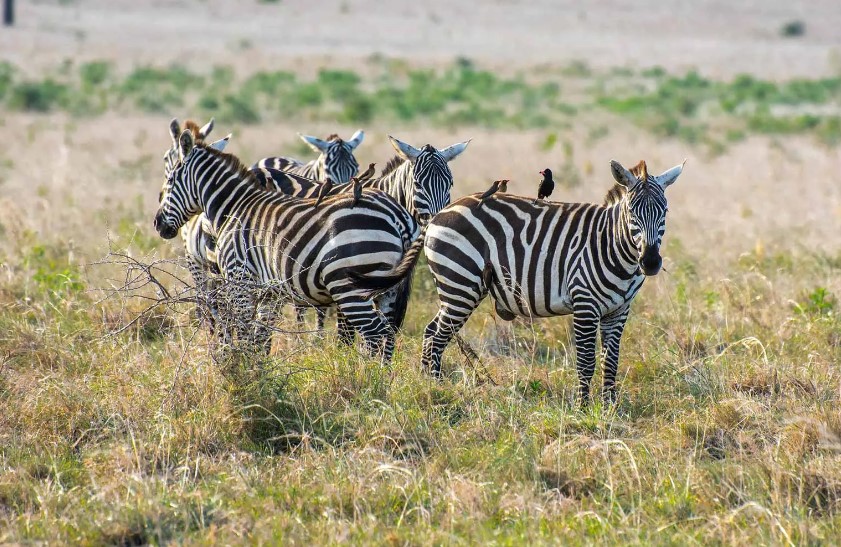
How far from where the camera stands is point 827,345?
27.6ft

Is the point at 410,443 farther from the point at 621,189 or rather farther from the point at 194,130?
the point at 194,130

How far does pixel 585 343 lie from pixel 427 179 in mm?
2550

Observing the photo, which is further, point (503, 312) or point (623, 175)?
point (503, 312)

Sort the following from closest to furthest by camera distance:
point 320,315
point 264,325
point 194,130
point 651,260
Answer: point 264,325 → point 651,260 → point 194,130 → point 320,315

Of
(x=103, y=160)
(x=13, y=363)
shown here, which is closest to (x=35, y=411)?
(x=13, y=363)

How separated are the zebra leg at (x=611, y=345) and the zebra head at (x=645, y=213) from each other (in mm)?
678

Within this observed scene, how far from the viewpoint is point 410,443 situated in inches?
250

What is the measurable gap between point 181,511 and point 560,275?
340 centimetres

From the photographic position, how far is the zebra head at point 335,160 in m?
11.2

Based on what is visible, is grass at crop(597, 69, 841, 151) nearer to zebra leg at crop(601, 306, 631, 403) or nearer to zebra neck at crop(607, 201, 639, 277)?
zebra leg at crop(601, 306, 631, 403)

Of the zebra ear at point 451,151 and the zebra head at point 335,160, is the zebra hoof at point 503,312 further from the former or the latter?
the zebra head at point 335,160

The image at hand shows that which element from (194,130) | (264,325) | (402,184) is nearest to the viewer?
(264,325)

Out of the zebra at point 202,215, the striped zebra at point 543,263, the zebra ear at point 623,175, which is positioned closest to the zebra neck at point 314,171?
the zebra at point 202,215

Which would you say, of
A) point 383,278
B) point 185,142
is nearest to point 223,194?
point 185,142
